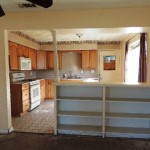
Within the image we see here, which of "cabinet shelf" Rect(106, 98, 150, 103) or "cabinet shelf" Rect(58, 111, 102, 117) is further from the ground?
"cabinet shelf" Rect(106, 98, 150, 103)

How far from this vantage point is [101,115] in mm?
3416

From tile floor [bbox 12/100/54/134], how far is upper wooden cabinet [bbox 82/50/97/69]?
2.63m

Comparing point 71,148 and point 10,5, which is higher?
point 10,5

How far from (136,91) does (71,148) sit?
169 centimetres

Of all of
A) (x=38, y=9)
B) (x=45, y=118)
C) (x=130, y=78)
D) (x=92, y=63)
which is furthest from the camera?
(x=92, y=63)

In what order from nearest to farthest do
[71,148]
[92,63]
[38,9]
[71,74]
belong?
[71,148] < [38,9] < [92,63] < [71,74]

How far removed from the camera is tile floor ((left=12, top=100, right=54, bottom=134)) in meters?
3.80

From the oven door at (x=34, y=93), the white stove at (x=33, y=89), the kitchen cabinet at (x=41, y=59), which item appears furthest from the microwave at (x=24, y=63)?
the kitchen cabinet at (x=41, y=59)

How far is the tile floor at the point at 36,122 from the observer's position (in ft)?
12.5

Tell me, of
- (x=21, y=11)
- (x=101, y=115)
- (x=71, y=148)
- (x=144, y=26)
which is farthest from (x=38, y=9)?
(x=71, y=148)

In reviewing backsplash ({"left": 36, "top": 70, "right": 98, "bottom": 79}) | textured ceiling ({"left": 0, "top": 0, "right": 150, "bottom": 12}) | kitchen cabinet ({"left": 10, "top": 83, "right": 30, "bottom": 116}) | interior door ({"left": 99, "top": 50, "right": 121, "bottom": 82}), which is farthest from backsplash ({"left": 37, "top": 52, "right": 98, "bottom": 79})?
textured ceiling ({"left": 0, "top": 0, "right": 150, "bottom": 12})

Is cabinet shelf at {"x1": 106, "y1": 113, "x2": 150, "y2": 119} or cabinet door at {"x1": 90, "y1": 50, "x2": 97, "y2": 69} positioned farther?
cabinet door at {"x1": 90, "y1": 50, "x2": 97, "y2": 69}

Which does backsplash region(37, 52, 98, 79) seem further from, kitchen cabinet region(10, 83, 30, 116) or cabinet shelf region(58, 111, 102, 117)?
cabinet shelf region(58, 111, 102, 117)

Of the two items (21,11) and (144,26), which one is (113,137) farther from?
(21,11)
